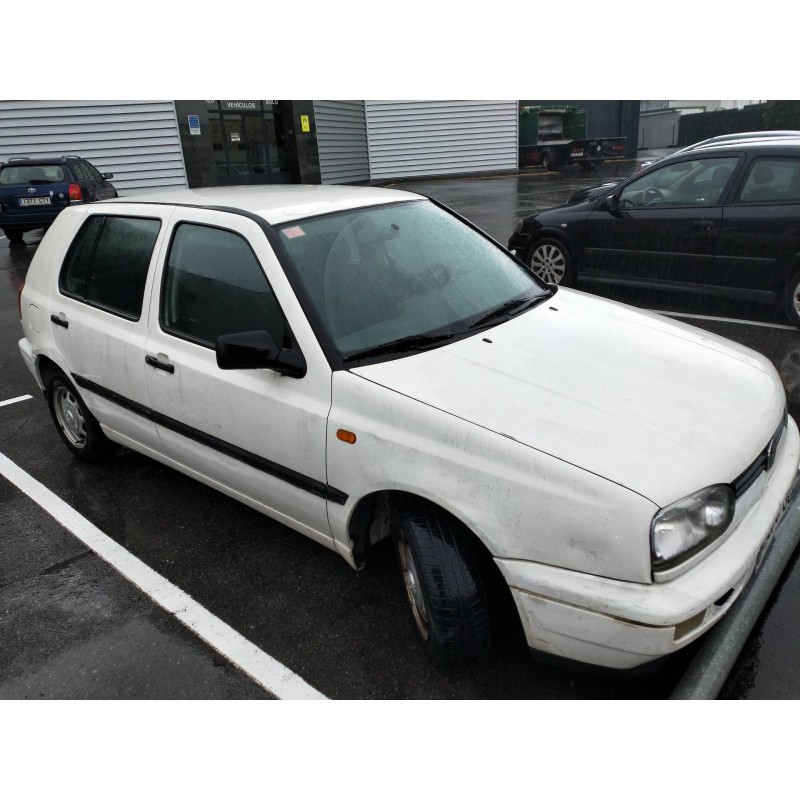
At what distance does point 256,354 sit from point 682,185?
5.33 m

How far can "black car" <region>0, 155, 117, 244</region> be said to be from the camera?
1290 centimetres

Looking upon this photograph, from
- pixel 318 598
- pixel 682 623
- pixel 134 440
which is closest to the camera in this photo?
pixel 682 623

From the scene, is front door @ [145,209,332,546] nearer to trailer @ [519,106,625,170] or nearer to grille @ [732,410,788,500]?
grille @ [732,410,788,500]

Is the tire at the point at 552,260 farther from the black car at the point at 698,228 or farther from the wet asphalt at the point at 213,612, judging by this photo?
the wet asphalt at the point at 213,612

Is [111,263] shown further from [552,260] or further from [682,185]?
[682,185]

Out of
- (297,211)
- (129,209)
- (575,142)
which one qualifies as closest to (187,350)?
(297,211)

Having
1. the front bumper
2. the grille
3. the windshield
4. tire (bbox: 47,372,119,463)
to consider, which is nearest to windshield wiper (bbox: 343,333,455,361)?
the windshield

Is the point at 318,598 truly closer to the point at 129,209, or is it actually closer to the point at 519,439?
the point at 519,439

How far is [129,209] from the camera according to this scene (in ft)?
12.5

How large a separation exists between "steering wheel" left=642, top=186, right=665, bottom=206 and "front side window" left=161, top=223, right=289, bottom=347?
491 cm

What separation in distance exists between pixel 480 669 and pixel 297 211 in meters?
2.12

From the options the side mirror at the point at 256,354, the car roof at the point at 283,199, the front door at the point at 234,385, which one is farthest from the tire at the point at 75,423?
the side mirror at the point at 256,354

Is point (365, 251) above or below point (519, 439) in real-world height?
above

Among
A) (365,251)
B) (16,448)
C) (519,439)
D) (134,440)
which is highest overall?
(365,251)
